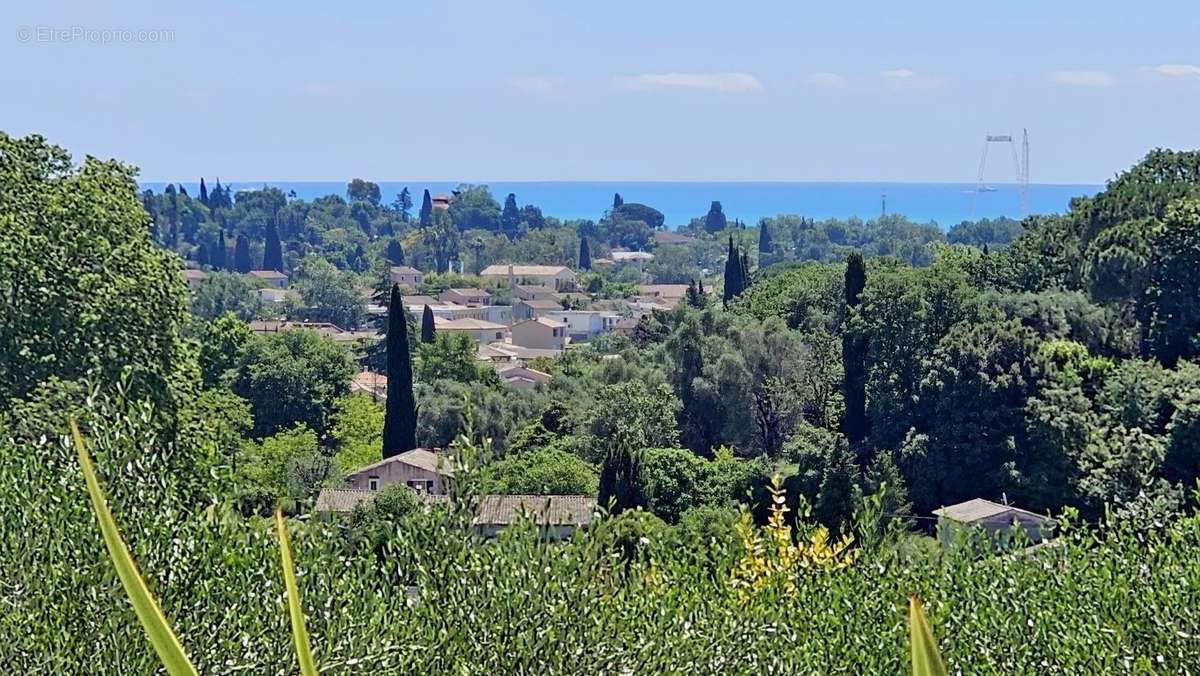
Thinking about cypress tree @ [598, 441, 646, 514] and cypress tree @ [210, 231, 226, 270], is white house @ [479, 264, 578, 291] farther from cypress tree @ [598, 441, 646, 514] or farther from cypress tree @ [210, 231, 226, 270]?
cypress tree @ [598, 441, 646, 514]

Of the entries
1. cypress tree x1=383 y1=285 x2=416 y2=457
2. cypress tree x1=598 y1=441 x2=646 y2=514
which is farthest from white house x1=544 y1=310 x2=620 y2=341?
cypress tree x1=598 y1=441 x2=646 y2=514

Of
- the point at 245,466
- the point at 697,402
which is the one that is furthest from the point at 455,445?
the point at 697,402

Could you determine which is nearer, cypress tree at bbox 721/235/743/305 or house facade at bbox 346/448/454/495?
house facade at bbox 346/448/454/495

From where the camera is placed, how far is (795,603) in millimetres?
9555

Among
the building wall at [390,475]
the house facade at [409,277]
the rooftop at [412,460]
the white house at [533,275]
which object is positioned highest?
the rooftop at [412,460]

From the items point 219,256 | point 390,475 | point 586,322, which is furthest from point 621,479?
point 219,256

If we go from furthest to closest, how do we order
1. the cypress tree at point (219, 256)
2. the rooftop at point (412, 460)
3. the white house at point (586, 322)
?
the cypress tree at point (219, 256) < the white house at point (586, 322) < the rooftop at point (412, 460)

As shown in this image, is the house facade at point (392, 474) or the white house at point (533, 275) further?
the white house at point (533, 275)

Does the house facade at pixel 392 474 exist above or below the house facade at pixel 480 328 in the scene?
above

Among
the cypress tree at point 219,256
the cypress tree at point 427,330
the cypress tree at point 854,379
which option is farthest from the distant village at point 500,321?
the cypress tree at point 219,256

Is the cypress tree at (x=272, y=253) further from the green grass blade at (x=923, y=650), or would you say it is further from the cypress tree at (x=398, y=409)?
the green grass blade at (x=923, y=650)

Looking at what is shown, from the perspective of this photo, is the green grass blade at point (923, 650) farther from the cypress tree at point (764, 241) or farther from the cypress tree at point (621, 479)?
the cypress tree at point (764, 241)

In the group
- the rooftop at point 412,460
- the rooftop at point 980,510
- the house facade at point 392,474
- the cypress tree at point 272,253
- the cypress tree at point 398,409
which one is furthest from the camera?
the cypress tree at point 272,253

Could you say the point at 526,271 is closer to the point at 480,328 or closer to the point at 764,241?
the point at 480,328
